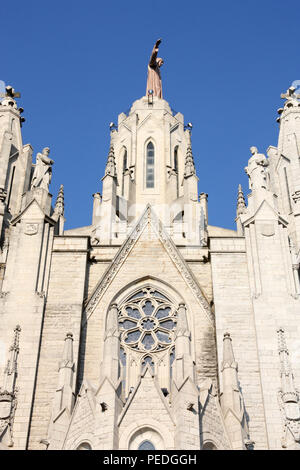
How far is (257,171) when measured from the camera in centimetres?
2456

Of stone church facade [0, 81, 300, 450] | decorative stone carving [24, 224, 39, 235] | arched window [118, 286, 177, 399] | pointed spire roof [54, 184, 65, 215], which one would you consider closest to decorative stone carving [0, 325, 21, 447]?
stone church facade [0, 81, 300, 450]

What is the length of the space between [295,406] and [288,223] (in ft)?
23.0

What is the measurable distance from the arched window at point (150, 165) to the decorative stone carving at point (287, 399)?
12.7 meters

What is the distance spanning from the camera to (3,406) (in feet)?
59.1

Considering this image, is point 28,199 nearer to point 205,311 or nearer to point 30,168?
point 30,168

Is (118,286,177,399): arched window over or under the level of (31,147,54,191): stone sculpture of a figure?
under

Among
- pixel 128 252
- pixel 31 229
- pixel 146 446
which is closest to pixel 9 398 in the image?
pixel 146 446

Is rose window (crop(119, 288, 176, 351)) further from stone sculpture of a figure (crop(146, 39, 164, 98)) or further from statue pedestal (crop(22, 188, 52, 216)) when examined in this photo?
stone sculpture of a figure (crop(146, 39, 164, 98))

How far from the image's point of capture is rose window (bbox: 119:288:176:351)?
68.6 ft

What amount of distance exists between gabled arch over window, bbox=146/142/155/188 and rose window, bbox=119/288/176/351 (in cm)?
916

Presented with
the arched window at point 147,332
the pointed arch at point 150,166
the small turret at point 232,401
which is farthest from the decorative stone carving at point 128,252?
the pointed arch at point 150,166

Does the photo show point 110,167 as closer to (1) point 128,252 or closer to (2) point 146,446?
(1) point 128,252

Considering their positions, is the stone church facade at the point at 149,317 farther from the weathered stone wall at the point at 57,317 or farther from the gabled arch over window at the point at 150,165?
the gabled arch over window at the point at 150,165
